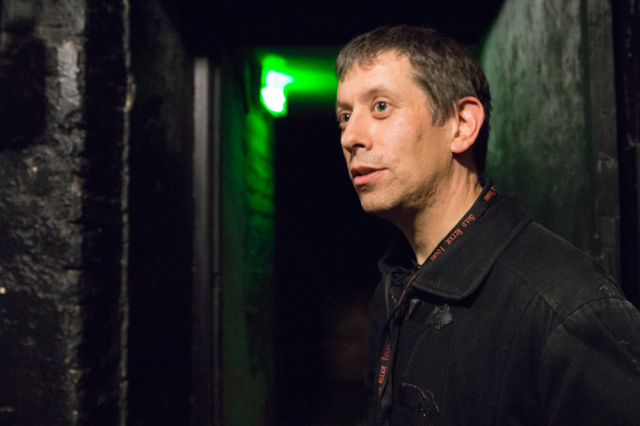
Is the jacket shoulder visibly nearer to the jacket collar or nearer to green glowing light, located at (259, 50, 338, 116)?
the jacket collar

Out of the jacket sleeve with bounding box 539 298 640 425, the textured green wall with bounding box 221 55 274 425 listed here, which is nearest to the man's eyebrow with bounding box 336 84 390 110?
the jacket sleeve with bounding box 539 298 640 425

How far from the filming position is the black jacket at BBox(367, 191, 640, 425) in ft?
2.68

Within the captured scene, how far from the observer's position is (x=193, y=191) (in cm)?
210

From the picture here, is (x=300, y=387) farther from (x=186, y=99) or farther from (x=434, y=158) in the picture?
(x=434, y=158)

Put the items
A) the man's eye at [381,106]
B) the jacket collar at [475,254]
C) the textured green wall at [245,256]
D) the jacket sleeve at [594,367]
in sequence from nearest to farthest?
the jacket sleeve at [594,367] → the jacket collar at [475,254] → the man's eye at [381,106] → the textured green wall at [245,256]

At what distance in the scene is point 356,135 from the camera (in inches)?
50.5

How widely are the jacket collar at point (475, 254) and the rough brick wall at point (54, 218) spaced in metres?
1.20

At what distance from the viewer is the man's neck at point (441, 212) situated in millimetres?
1245

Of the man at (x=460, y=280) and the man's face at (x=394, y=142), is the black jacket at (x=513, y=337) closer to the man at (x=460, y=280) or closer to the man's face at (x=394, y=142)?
the man at (x=460, y=280)

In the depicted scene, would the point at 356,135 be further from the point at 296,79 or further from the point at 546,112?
the point at 296,79

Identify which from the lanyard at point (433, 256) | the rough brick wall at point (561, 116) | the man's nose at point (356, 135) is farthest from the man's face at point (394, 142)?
the rough brick wall at point (561, 116)

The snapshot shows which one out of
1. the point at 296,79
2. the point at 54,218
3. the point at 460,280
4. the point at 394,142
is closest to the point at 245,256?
the point at 54,218

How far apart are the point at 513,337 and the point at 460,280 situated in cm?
19

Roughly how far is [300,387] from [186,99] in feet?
10.5
